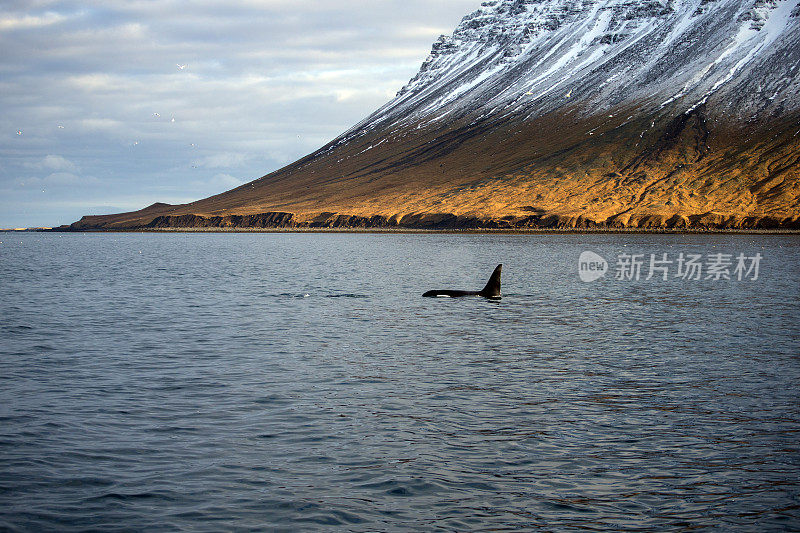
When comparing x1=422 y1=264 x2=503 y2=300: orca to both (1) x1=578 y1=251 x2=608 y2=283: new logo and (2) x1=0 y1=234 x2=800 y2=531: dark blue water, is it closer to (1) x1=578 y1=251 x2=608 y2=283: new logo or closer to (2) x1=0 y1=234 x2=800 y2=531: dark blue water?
(2) x1=0 y1=234 x2=800 y2=531: dark blue water

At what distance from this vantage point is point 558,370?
25.8 meters

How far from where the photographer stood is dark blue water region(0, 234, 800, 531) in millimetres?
13656

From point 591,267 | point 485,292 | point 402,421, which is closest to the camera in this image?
point 402,421

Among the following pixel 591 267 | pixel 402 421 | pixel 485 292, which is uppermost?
pixel 591 267

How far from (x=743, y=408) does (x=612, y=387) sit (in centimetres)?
386

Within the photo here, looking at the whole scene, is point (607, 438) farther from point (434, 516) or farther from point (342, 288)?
point (342, 288)

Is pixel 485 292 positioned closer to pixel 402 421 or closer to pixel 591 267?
pixel 402 421

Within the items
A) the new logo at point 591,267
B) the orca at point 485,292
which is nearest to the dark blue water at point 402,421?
the orca at point 485,292

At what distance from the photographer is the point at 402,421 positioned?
1911 cm

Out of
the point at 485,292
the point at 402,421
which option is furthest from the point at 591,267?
the point at 402,421

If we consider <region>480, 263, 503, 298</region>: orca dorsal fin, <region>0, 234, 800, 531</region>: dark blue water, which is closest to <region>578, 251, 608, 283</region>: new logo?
<region>480, 263, 503, 298</region>: orca dorsal fin

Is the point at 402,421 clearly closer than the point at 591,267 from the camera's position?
Yes

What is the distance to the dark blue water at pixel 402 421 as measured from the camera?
44.8ft

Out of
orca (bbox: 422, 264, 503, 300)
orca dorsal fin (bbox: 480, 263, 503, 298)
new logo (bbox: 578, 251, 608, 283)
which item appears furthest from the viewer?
new logo (bbox: 578, 251, 608, 283)
